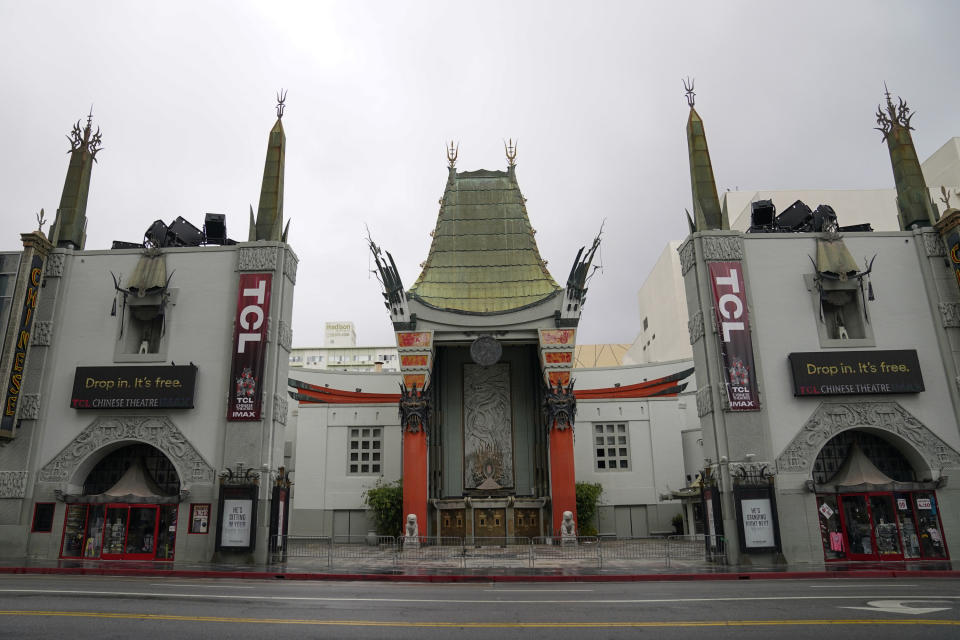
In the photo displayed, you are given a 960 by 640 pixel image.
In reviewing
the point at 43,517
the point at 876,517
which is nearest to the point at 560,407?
the point at 876,517

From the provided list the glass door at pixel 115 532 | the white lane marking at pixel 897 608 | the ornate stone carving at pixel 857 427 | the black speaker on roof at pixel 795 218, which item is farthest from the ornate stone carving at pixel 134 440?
the black speaker on roof at pixel 795 218

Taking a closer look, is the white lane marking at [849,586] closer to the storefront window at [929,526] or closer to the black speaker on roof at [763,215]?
the storefront window at [929,526]

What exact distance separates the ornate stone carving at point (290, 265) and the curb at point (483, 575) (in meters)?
12.0

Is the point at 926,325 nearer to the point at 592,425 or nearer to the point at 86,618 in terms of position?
the point at 592,425

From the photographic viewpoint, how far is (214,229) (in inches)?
1182

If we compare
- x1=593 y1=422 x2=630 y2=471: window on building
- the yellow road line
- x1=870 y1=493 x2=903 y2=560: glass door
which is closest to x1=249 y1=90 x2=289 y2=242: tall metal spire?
the yellow road line

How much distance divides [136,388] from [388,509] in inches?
606

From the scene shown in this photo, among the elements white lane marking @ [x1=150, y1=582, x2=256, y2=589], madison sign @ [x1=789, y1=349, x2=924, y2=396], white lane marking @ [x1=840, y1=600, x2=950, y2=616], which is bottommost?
white lane marking @ [x1=840, y1=600, x2=950, y2=616]

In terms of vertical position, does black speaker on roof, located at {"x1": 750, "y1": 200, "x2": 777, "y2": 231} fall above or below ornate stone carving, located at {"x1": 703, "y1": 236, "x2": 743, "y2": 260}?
above

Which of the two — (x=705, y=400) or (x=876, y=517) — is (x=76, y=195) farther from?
(x=876, y=517)

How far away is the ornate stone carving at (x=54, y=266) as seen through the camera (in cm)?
2706

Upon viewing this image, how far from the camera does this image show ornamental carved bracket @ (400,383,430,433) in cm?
3556

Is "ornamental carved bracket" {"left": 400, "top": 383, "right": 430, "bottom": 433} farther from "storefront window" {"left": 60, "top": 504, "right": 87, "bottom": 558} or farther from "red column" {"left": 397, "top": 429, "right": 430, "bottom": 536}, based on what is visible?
"storefront window" {"left": 60, "top": 504, "right": 87, "bottom": 558}

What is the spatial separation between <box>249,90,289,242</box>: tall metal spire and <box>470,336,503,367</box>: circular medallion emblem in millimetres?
12781
